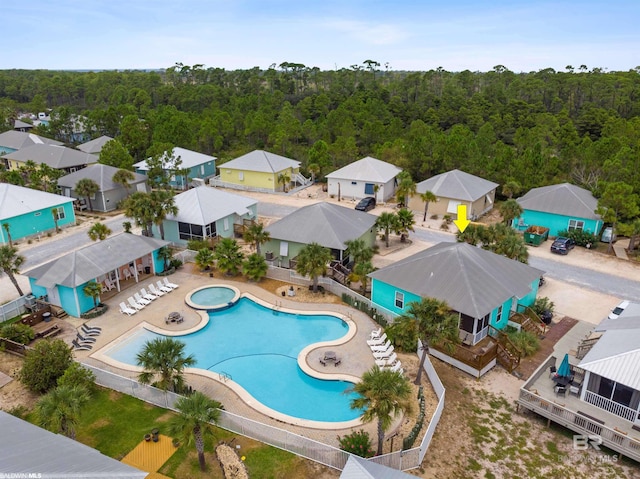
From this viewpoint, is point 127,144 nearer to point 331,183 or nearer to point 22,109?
point 331,183

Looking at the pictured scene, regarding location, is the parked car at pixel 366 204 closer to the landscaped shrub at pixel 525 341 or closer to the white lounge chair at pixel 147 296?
the white lounge chair at pixel 147 296

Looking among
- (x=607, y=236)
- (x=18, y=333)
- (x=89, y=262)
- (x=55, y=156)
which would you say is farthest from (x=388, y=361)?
(x=55, y=156)

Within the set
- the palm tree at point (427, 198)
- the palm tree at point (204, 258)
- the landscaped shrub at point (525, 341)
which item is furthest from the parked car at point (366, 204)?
the landscaped shrub at point (525, 341)

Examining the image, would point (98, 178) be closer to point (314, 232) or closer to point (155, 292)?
point (155, 292)

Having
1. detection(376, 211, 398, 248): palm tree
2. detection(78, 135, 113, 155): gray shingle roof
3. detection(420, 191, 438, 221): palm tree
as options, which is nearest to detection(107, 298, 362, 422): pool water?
detection(376, 211, 398, 248): palm tree

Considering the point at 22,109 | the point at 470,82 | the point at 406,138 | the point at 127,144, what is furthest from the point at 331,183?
the point at 22,109

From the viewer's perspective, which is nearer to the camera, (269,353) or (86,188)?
(269,353)

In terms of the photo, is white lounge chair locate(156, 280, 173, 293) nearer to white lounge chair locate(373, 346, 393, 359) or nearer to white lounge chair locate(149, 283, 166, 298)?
white lounge chair locate(149, 283, 166, 298)
